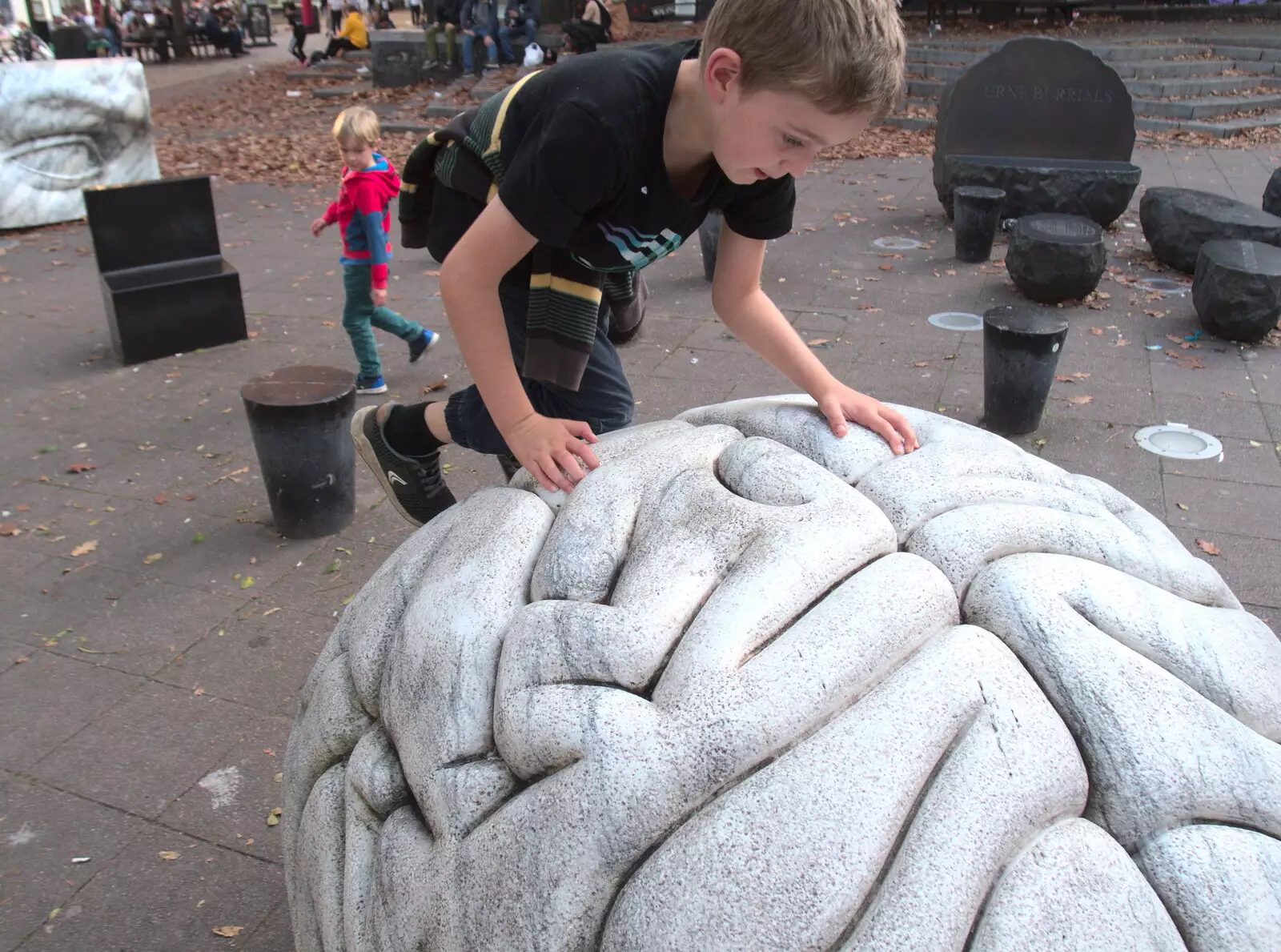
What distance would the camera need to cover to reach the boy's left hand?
2.19 m

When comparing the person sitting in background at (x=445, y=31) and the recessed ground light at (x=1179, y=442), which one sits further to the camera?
the person sitting in background at (x=445, y=31)

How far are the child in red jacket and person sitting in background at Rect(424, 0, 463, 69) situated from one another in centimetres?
1374

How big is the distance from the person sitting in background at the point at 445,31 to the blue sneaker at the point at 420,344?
13750 mm

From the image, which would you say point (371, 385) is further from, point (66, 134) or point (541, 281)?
point (66, 134)

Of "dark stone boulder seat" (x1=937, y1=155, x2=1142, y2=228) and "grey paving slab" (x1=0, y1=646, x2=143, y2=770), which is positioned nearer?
"grey paving slab" (x1=0, y1=646, x2=143, y2=770)

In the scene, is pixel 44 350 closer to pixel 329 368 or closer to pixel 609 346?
pixel 329 368

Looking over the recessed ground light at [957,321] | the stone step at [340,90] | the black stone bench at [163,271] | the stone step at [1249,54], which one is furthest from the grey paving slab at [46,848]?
the stone step at [1249,54]

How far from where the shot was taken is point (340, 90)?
18.6 metres

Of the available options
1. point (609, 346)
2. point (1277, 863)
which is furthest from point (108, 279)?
point (1277, 863)

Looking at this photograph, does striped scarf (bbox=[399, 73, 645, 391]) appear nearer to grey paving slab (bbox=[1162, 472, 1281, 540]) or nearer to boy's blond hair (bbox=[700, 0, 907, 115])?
boy's blond hair (bbox=[700, 0, 907, 115])

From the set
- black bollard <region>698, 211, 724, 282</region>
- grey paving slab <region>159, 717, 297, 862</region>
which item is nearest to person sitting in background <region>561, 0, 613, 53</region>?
black bollard <region>698, 211, 724, 282</region>

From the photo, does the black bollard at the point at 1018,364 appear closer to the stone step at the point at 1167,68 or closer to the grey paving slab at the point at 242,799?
the grey paving slab at the point at 242,799

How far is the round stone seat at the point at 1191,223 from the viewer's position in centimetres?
737

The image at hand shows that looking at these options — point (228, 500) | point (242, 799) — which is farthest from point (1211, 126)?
point (242, 799)
